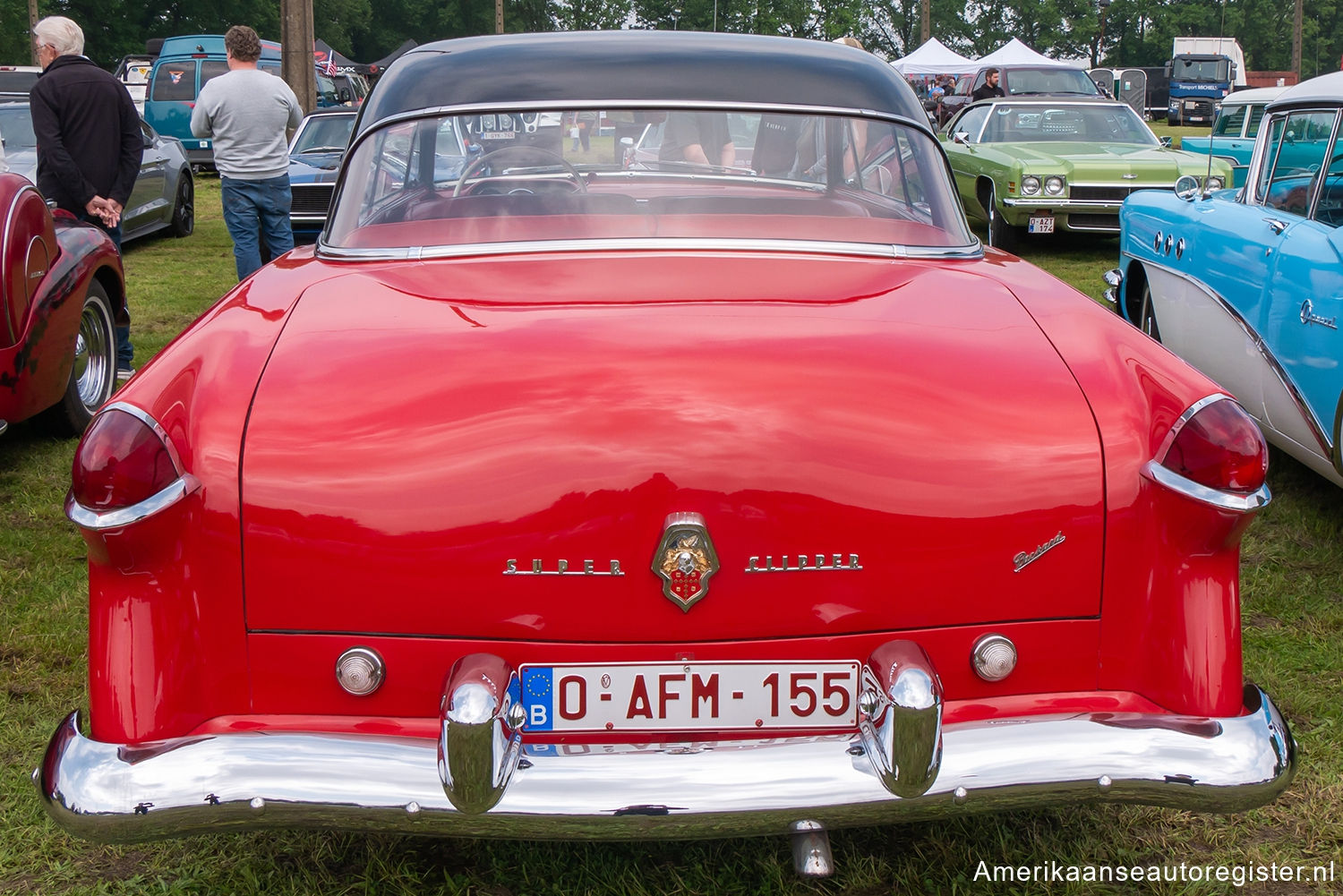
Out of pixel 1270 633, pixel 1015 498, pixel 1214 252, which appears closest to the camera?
pixel 1015 498

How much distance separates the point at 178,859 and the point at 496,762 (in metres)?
1.08

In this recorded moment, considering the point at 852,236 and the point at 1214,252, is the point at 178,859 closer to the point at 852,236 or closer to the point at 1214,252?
the point at 852,236

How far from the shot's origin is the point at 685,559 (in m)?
1.91

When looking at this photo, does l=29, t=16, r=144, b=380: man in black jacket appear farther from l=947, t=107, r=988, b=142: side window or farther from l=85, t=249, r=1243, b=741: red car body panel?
l=947, t=107, r=988, b=142: side window

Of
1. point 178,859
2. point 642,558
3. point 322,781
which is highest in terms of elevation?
point 642,558

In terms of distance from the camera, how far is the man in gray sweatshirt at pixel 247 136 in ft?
23.5

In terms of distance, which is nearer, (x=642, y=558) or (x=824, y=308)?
(x=642, y=558)

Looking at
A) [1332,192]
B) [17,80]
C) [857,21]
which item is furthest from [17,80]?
[857,21]

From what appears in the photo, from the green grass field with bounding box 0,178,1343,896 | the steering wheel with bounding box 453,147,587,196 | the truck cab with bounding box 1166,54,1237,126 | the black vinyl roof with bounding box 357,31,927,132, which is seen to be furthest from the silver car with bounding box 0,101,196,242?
the truck cab with bounding box 1166,54,1237,126

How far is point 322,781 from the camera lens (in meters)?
1.87

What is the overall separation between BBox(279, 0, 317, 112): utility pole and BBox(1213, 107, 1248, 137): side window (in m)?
10.3

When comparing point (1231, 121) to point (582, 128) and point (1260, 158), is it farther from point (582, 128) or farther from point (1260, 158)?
point (582, 128)

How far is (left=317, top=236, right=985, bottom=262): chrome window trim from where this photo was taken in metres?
2.74

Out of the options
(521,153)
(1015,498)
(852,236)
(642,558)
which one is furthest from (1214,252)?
(642,558)
